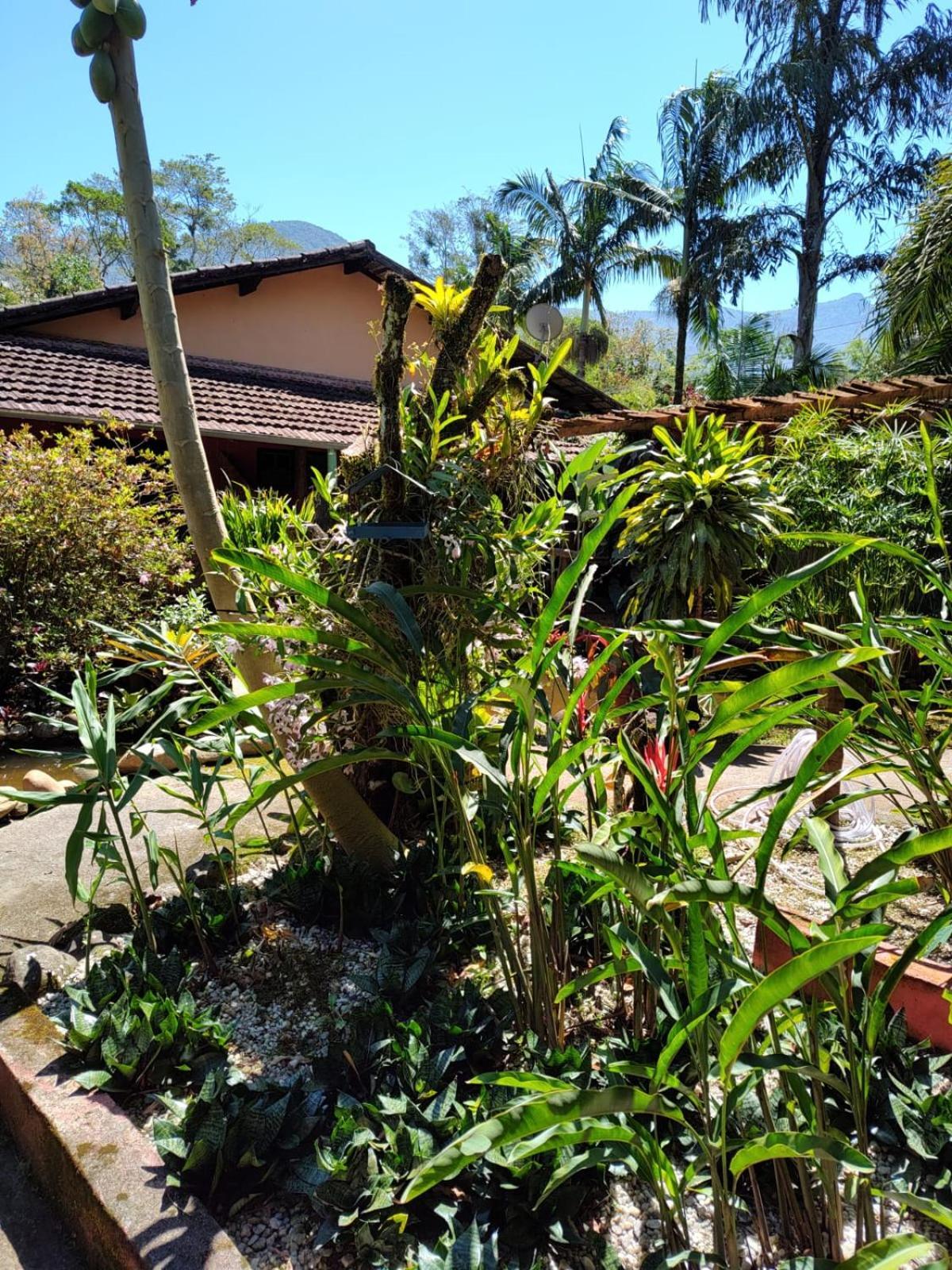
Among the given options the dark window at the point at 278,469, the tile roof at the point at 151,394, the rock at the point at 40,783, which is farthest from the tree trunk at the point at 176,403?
the dark window at the point at 278,469

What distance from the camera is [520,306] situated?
22281mm

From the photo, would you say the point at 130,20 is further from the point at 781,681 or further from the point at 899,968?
the point at 899,968

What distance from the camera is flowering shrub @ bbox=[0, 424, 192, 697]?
18.0 feet

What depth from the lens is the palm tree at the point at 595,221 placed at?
20297mm

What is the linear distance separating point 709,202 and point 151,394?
16.7 meters

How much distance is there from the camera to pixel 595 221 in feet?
68.8

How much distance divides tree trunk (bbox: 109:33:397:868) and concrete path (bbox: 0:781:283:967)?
0.49 m

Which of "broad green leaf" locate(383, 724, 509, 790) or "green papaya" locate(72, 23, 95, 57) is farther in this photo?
"green papaya" locate(72, 23, 95, 57)

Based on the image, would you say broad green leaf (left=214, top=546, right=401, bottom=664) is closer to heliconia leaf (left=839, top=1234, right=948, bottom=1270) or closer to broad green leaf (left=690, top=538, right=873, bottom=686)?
broad green leaf (left=690, top=538, right=873, bottom=686)

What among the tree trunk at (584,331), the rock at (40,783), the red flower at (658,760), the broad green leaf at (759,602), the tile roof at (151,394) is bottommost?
the rock at (40,783)

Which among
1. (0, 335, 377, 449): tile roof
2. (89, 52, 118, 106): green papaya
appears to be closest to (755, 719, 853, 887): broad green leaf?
(89, 52, 118, 106): green papaya

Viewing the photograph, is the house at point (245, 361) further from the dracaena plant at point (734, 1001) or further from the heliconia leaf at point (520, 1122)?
the heliconia leaf at point (520, 1122)

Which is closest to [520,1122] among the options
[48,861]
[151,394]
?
[48,861]

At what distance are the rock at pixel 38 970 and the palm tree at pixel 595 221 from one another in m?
21.9
